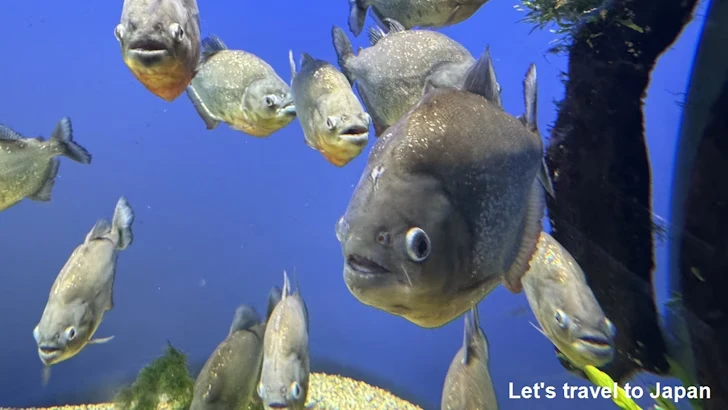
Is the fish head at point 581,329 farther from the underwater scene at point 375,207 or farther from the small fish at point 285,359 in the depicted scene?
the small fish at point 285,359

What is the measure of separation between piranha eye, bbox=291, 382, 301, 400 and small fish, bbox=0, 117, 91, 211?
2.25 meters

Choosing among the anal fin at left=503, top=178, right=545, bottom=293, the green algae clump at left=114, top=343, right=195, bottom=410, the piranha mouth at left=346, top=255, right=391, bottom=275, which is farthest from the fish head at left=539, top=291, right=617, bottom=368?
the green algae clump at left=114, top=343, right=195, bottom=410

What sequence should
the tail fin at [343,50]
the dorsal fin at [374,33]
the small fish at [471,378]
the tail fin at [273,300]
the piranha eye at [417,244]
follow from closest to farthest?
the piranha eye at [417,244] → the small fish at [471,378] → the tail fin at [343,50] → the dorsal fin at [374,33] → the tail fin at [273,300]

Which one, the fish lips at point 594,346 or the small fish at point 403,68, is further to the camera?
the fish lips at point 594,346

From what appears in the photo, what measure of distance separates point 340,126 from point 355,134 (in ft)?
0.32

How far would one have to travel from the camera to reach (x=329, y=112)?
9.81 ft

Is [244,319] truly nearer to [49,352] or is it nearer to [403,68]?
[49,352]

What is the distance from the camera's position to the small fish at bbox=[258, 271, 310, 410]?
3254 mm

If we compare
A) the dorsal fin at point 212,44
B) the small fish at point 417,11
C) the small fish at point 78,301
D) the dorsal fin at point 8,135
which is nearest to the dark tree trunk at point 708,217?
the small fish at point 417,11

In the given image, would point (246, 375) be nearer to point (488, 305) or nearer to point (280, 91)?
point (280, 91)

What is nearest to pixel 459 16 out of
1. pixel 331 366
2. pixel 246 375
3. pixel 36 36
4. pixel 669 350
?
pixel 669 350

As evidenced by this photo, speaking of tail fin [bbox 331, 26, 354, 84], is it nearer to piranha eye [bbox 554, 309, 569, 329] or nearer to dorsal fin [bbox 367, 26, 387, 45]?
dorsal fin [bbox 367, 26, 387, 45]

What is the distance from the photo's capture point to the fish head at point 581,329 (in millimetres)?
2779

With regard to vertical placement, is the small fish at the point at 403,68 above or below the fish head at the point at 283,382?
above
